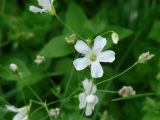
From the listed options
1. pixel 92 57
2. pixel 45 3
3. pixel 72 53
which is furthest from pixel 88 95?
pixel 72 53

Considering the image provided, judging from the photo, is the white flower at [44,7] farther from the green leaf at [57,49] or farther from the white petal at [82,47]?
the green leaf at [57,49]

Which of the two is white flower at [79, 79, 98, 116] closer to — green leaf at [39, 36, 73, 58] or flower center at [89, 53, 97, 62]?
flower center at [89, 53, 97, 62]

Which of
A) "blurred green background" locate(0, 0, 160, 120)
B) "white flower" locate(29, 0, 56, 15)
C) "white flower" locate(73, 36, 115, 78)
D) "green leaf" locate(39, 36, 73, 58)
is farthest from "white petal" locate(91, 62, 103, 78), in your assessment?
"green leaf" locate(39, 36, 73, 58)

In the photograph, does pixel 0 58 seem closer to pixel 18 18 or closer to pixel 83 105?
pixel 18 18

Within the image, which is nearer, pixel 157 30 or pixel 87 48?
pixel 87 48

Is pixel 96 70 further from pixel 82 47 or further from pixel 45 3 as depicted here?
pixel 45 3

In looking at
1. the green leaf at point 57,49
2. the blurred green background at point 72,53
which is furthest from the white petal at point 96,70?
the green leaf at point 57,49

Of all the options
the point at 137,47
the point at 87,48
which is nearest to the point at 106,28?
the point at 137,47
